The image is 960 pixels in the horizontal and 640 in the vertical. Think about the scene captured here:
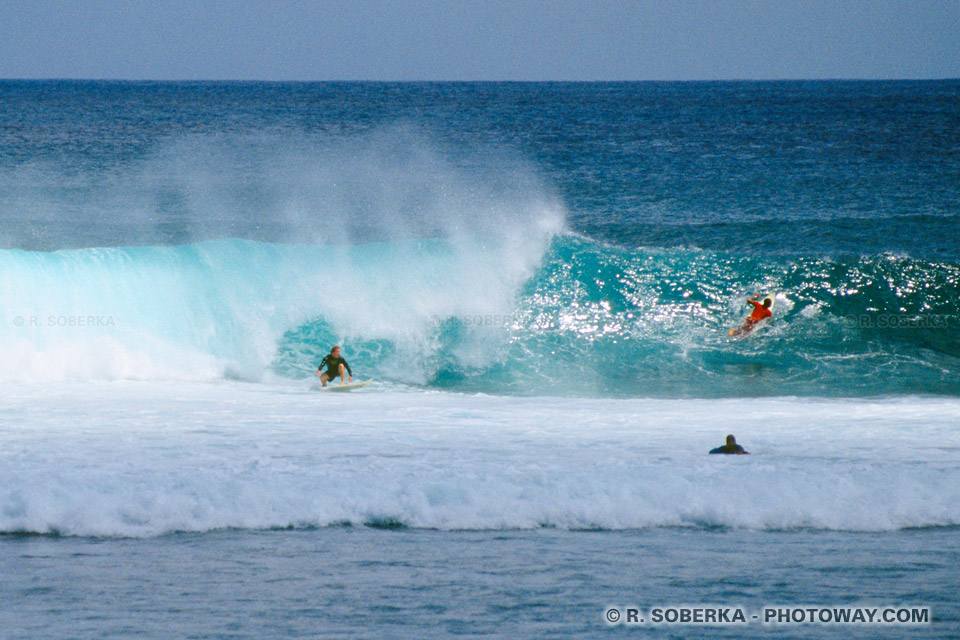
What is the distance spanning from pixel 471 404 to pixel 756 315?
252 inches

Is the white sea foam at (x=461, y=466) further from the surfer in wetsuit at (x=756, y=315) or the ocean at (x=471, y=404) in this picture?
the surfer in wetsuit at (x=756, y=315)

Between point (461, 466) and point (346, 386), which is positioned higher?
point (346, 386)

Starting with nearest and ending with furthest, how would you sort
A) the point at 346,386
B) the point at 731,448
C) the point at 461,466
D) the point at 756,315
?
1. the point at 461,466
2. the point at 731,448
3. the point at 346,386
4. the point at 756,315

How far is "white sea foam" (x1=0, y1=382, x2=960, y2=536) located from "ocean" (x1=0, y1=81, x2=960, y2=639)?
0.04m

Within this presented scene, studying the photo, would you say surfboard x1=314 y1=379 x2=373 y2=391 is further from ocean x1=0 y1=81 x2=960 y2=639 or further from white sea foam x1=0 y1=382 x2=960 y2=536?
white sea foam x1=0 y1=382 x2=960 y2=536

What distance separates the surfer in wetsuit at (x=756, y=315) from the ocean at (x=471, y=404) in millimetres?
374

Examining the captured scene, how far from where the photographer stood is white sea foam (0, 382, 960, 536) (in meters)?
7.41

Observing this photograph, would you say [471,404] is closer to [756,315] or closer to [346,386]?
[346,386]

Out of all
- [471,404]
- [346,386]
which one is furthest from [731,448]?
[346,386]

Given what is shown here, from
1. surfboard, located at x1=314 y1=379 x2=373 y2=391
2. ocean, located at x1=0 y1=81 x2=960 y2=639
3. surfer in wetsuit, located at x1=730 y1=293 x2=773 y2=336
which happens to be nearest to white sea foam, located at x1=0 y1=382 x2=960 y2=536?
ocean, located at x1=0 y1=81 x2=960 y2=639

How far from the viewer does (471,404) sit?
Result: 11.9 meters

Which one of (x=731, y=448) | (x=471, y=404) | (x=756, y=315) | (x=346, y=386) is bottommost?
(x=731, y=448)

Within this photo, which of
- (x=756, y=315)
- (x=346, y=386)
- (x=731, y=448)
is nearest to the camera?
(x=731, y=448)

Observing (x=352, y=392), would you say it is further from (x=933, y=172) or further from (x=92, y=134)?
(x=92, y=134)
